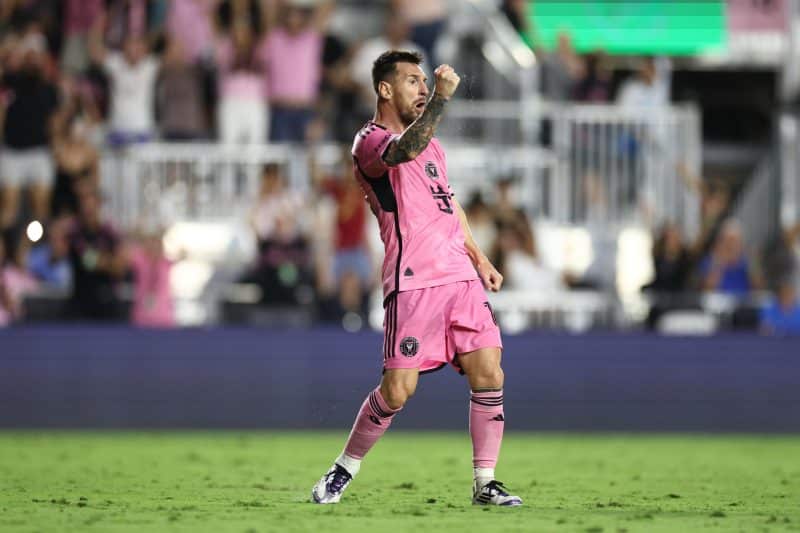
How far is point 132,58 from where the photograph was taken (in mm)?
18125

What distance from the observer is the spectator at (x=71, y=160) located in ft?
55.4

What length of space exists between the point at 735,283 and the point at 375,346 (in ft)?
13.7

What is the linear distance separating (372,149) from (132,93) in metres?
10.2

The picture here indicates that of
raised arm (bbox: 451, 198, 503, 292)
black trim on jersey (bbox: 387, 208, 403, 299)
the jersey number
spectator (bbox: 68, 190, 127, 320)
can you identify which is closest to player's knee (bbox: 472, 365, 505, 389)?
raised arm (bbox: 451, 198, 503, 292)

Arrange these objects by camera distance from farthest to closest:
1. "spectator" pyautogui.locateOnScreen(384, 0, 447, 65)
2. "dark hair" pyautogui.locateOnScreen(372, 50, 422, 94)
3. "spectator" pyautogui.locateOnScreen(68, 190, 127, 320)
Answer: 1. "spectator" pyautogui.locateOnScreen(384, 0, 447, 65)
2. "spectator" pyautogui.locateOnScreen(68, 190, 127, 320)
3. "dark hair" pyautogui.locateOnScreen(372, 50, 422, 94)

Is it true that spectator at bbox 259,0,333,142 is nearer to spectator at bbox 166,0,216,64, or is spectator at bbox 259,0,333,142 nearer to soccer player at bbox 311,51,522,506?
spectator at bbox 166,0,216,64

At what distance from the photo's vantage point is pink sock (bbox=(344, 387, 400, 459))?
8414 mm

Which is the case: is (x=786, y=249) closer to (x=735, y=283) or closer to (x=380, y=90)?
(x=735, y=283)

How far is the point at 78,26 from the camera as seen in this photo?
757 inches

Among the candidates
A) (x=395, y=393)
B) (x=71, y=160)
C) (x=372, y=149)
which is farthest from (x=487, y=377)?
(x=71, y=160)

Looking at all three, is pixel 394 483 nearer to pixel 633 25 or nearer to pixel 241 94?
pixel 241 94

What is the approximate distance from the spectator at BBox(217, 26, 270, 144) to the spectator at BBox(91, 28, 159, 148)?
2.59 feet

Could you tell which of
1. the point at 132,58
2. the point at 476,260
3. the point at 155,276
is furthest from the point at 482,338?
the point at 132,58

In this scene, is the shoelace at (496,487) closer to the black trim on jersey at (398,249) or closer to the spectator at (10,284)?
the black trim on jersey at (398,249)
